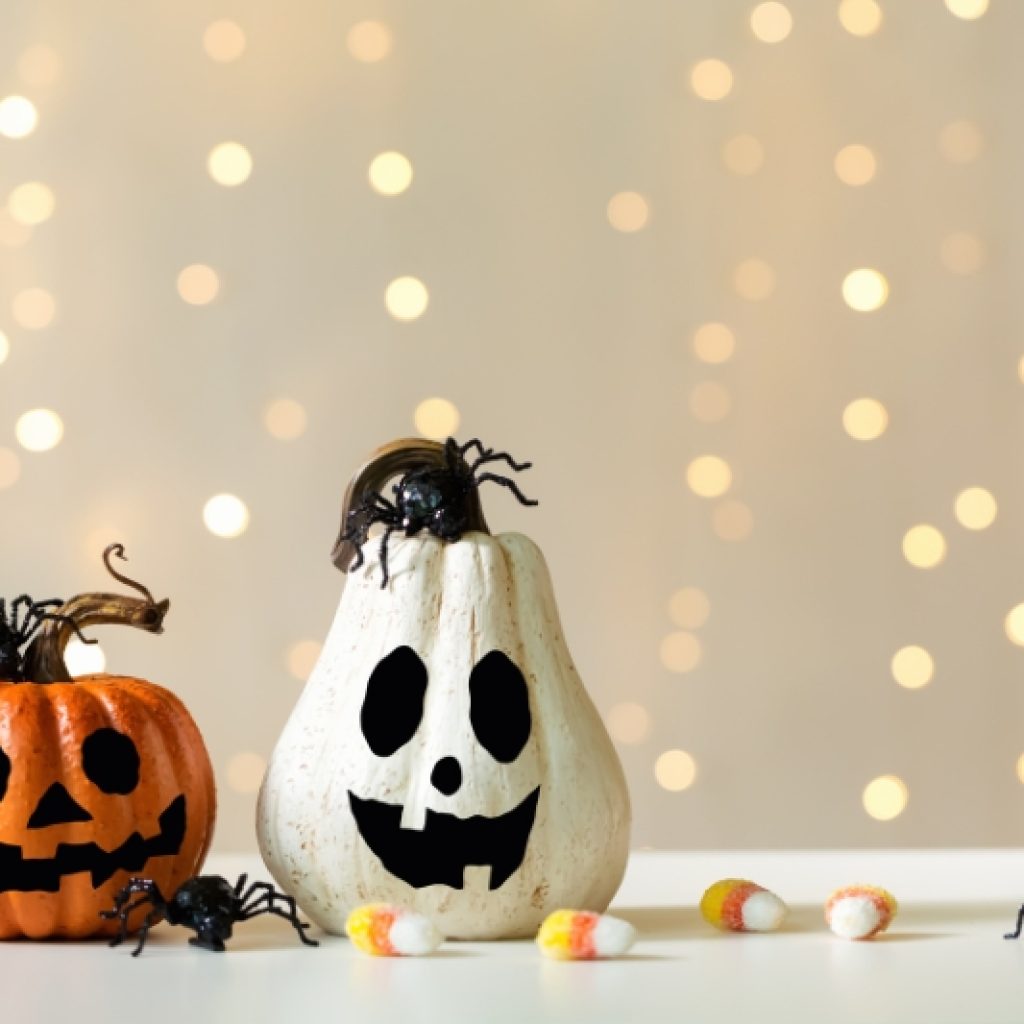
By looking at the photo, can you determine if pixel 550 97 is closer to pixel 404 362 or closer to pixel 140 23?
pixel 404 362

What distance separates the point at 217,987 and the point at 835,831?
151 cm

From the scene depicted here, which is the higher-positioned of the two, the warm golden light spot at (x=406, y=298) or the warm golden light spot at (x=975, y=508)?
the warm golden light spot at (x=406, y=298)

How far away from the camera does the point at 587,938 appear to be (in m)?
0.75

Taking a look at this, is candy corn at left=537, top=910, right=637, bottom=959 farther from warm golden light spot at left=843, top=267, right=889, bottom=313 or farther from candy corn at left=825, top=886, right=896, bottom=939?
warm golden light spot at left=843, top=267, right=889, bottom=313

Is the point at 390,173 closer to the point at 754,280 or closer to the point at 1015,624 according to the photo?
the point at 754,280

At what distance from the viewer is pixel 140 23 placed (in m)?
2.04

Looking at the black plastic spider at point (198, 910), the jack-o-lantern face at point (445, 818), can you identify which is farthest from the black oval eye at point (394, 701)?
the black plastic spider at point (198, 910)

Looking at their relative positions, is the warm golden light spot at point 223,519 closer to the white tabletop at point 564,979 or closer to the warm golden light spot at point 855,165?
the warm golden light spot at point 855,165

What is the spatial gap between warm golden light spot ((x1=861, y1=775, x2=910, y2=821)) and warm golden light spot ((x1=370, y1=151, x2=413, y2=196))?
1034 mm

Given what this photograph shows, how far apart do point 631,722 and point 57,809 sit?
1.27 metres

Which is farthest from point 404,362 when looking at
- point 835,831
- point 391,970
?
point 391,970

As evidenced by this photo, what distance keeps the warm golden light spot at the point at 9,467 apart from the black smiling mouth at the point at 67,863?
1.24 meters

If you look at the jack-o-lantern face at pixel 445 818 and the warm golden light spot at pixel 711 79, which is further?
the warm golden light spot at pixel 711 79

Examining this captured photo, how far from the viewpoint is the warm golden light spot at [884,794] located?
2.05 m
